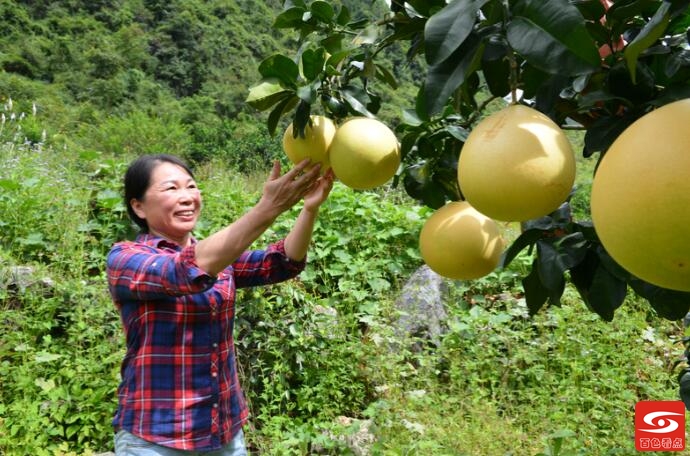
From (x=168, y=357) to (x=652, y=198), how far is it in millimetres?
1169

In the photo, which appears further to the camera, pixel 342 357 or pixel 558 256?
pixel 342 357

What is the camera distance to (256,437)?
2.11 metres

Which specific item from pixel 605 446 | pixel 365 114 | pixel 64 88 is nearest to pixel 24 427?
pixel 365 114

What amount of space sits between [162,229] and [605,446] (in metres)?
1.74

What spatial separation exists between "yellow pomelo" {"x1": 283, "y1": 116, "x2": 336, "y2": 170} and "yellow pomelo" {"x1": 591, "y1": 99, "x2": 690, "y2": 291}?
0.48m

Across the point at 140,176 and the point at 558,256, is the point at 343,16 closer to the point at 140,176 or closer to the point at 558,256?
the point at 558,256

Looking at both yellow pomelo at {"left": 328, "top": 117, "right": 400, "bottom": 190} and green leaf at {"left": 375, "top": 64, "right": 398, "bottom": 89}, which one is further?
green leaf at {"left": 375, "top": 64, "right": 398, "bottom": 89}

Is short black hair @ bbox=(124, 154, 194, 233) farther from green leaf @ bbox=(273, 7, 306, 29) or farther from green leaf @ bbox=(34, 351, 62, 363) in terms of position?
green leaf @ bbox=(34, 351, 62, 363)

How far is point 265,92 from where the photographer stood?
0.75 meters

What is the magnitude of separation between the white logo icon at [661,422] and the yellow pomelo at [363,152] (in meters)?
1.70

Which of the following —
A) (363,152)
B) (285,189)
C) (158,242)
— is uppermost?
(363,152)

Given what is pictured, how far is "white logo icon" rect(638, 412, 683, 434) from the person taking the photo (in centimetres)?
188

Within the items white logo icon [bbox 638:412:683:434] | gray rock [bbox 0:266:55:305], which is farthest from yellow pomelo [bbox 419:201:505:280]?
gray rock [bbox 0:266:55:305]

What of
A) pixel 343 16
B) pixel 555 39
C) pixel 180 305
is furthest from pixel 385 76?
pixel 180 305
